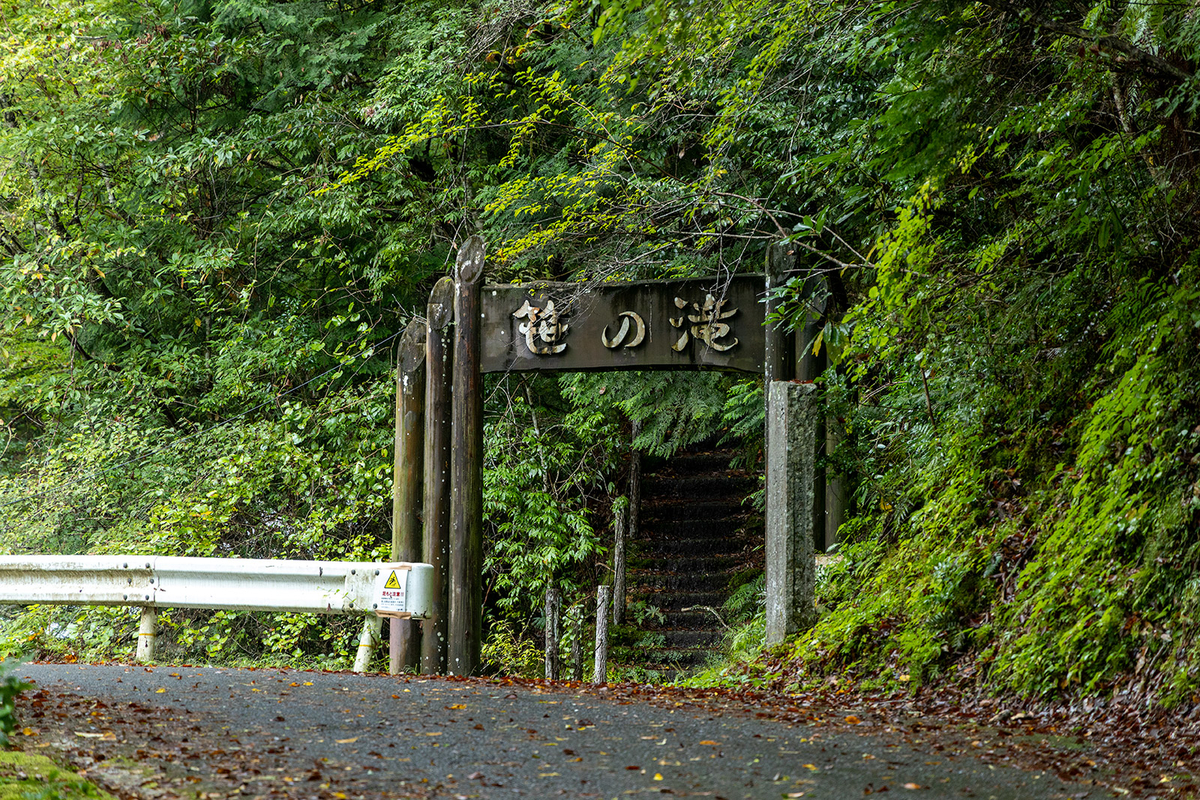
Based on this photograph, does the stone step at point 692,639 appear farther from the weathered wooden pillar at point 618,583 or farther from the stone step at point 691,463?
the stone step at point 691,463

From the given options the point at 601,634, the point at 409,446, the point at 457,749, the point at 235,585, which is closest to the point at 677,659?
the point at 601,634

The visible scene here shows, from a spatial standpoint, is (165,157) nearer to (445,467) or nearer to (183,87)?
(183,87)

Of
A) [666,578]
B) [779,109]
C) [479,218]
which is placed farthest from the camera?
[666,578]

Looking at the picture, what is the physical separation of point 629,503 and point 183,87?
9.21 m

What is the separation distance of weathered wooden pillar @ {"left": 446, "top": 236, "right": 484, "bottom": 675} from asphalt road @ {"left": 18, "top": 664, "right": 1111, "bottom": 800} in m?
2.95

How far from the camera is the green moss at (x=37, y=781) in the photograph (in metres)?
3.38

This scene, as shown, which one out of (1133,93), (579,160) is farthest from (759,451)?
(1133,93)

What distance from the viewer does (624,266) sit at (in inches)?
413

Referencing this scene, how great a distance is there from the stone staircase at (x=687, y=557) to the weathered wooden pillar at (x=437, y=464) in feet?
19.0

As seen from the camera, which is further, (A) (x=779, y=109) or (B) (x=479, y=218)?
(B) (x=479, y=218)

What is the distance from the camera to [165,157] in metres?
15.0

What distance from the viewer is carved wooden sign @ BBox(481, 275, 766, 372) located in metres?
9.51

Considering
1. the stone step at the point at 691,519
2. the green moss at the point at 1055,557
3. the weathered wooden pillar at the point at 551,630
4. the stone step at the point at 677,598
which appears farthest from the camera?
the stone step at the point at 691,519

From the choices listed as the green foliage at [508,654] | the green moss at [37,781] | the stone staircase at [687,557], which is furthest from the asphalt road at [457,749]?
the stone staircase at [687,557]
